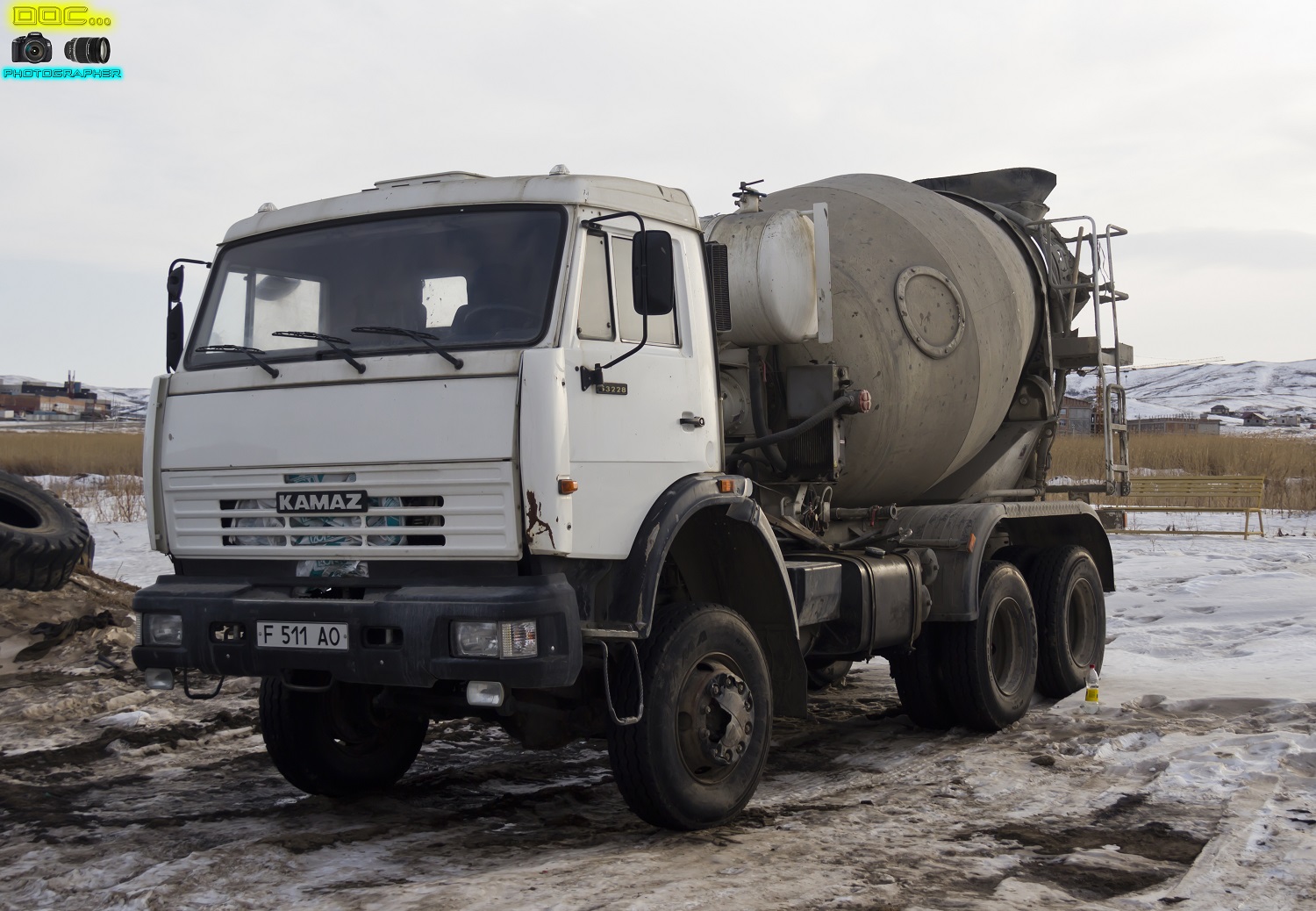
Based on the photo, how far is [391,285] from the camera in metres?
5.29

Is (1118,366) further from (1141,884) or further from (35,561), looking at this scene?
(35,561)

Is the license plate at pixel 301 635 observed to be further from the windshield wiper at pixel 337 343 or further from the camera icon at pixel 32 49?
the camera icon at pixel 32 49

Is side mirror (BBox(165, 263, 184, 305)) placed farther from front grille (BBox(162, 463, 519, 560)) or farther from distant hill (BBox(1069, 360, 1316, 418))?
distant hill (BBox(1069, 360, 1316, 418))

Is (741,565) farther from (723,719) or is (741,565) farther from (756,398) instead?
(756,398)

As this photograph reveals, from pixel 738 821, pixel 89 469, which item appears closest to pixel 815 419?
pixel 738 821

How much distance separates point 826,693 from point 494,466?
536 centimetres

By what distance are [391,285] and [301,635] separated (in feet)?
4.87

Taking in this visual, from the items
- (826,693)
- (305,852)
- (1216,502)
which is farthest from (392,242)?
(1216,502)

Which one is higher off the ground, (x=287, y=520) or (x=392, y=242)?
(x=392, y=242)

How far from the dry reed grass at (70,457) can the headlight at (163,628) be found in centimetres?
2675

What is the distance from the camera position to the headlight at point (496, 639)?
15.1ft

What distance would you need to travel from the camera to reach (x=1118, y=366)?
31.5ft

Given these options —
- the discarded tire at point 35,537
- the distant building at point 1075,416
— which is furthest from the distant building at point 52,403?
the distant building at point 1075,416

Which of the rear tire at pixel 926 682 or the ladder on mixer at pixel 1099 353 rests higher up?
the ladder on mixer at pixel 1099 353
